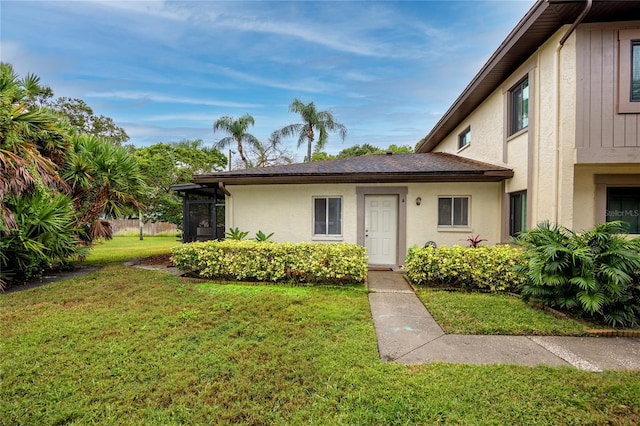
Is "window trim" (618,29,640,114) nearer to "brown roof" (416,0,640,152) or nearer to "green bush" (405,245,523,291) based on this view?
"brown roof" (416,0,640,152)

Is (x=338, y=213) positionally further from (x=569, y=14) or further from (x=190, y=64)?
(x=190, y=64)

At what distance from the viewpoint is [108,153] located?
29.2ft

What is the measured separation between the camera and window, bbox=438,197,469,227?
28.5ft

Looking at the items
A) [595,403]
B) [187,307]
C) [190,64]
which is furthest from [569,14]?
[190,64]

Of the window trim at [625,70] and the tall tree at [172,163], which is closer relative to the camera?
the window trim at [625,70]

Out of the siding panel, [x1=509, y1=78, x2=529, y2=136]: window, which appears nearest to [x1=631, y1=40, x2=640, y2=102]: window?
the siding panel

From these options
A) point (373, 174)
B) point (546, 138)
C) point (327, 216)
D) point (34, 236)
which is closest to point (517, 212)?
point (546, 138)

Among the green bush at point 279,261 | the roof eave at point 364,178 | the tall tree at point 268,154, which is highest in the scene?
the tall tree at point 268,154

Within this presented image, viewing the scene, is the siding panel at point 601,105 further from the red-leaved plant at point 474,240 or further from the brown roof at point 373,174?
the red-leaved plant at point 474,240

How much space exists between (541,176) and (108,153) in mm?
11924

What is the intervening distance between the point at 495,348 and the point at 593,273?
2.26m

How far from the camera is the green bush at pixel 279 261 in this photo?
267 inches

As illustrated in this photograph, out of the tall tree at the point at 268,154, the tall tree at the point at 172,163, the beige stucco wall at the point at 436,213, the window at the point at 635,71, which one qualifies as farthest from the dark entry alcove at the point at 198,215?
the tall tree at the point at 268,154

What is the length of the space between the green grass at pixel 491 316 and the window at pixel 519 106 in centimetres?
455
